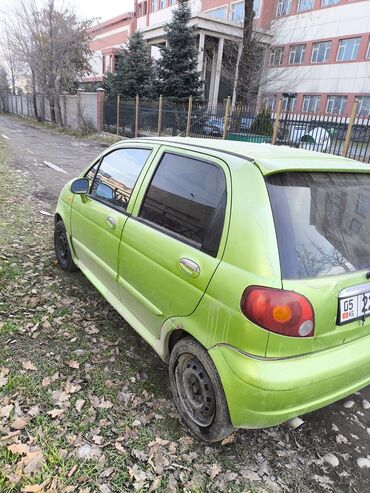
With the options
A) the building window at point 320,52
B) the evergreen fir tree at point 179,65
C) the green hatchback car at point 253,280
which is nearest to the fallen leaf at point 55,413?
the green hatchback car at point 253,280

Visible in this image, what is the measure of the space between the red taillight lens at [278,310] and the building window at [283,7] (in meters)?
37.6

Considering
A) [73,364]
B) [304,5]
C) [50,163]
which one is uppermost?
[304,5]

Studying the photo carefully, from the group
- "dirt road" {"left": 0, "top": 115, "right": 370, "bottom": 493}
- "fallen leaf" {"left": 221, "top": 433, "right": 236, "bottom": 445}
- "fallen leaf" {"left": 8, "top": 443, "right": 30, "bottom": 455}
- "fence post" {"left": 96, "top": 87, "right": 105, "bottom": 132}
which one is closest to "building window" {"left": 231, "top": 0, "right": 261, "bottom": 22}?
"fence post" {"left": 96, "top": 87, "right": 105, "bottom": 132}

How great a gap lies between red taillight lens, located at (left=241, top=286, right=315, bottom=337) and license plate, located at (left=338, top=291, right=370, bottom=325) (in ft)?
0.74

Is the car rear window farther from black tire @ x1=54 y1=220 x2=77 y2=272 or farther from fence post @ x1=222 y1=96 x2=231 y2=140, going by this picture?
fence post @ x1=222 y1=96 x2=231 y2=140

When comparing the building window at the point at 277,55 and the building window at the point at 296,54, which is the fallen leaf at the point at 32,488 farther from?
the building window at the point at 296,54

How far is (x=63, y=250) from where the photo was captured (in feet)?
14.2

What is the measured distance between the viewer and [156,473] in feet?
6.86

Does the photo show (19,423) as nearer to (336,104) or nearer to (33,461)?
(33,461)

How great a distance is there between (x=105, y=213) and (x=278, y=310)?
1.86 meters

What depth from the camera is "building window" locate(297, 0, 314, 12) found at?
31000 mm

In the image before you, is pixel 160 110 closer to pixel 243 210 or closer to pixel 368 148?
pixel 368 148

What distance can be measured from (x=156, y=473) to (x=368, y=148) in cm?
1111

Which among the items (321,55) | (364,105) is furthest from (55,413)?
(321,55)
